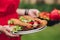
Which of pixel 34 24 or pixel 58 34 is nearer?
pixel 34 24

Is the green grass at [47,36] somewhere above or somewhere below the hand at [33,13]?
below

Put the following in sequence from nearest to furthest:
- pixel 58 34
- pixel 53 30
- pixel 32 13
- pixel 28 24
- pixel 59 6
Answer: pixel 28 24 < pixel 32 13 < pixel 58 34 < pixel 53 30 < pixel 59 6

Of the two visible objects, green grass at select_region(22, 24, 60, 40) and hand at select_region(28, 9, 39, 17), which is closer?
hand at select_region(28, 9, 39, 17)

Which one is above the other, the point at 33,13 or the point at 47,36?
the point at 33,13

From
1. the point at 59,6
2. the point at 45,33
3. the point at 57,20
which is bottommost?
the point at 45,33

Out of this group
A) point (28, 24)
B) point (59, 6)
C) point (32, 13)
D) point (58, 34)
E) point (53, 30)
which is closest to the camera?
point (28, 24)

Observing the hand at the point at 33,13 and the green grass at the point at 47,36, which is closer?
the hand at the point at 33,13

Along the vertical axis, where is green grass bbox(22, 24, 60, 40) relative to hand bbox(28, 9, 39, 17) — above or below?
below

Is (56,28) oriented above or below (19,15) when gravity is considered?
below

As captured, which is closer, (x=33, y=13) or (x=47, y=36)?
(x=33, y=13)

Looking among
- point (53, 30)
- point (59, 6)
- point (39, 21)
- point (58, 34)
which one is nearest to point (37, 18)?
point (39, 21)

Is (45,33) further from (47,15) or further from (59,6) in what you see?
(47,15)

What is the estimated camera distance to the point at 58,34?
10.1 ft

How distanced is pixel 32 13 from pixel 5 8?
19 centimetres
